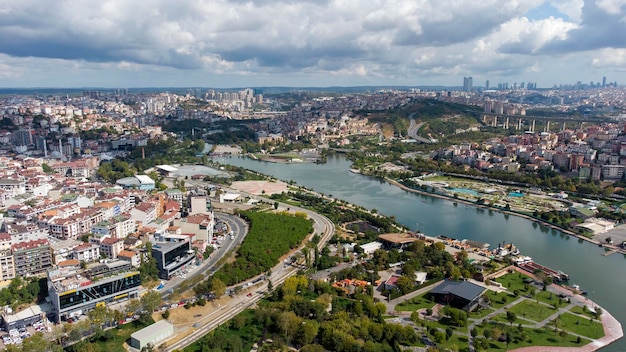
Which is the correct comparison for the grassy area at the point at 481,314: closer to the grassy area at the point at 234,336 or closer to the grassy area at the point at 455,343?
the grassy area at the point at 455,343

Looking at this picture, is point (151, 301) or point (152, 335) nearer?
point (152, 335)

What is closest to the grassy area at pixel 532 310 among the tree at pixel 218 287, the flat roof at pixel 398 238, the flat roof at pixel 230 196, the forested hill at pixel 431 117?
the flat roof at pixel 398 238

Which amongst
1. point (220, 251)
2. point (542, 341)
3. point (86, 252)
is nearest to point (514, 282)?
point (542, 341)

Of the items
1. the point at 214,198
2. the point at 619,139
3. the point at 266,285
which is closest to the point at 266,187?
the point at 214,198

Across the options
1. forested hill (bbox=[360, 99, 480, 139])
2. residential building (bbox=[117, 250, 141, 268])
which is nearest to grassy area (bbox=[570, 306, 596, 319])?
residential building (bbox=[117, 250, 141, 268])

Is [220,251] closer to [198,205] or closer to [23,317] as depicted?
[198,205]

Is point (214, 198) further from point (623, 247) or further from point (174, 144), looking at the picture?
point (174, 144)

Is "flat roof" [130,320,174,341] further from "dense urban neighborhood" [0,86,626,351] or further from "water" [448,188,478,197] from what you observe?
"water" [448,188,478,197]
